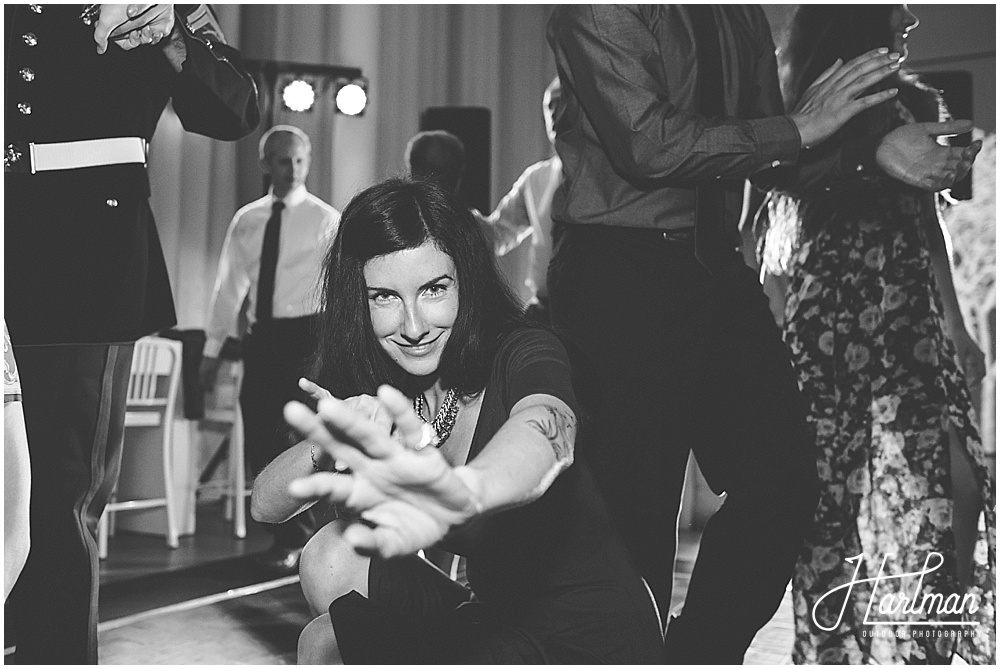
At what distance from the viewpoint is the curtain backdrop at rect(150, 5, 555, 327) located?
5.75 meters

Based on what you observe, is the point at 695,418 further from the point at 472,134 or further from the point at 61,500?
the point at 472,134

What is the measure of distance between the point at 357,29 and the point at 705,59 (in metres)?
4.81

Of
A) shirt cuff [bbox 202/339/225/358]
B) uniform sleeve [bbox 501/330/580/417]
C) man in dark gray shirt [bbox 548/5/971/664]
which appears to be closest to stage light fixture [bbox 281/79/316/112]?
shirt cuff [bbox 202/339/225/358]

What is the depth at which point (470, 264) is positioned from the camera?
158 cm

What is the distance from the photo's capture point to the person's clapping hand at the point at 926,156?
1.98 metres

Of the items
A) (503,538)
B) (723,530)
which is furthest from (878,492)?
(503,538)

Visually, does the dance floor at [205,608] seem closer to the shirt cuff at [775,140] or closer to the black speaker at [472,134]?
the shirt cuff at [775,140]

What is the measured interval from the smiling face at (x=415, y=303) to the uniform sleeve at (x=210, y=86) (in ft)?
2.08

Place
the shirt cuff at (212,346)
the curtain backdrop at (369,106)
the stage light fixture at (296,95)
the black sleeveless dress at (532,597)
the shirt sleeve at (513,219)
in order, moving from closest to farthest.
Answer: the black sleeveless dress at (532,597) → the shirt sleeve at (513,219) → the shirt cuff at (212,346) → the stage light fixture at (296,95) → the curtain backdrop at (369,106)

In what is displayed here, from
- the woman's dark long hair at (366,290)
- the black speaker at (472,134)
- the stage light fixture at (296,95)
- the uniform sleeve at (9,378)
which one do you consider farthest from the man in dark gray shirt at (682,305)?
the stage light fixture at (296,95)

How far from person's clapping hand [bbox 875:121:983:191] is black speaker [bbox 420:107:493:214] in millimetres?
3442

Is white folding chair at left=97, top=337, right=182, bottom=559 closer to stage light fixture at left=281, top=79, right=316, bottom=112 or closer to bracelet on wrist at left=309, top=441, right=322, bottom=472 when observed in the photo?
stage light fixture at left=281, top=79, right=316, bottom=112

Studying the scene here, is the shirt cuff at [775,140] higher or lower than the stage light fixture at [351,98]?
lower

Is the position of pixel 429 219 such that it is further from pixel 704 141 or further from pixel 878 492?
pixel 878 492
